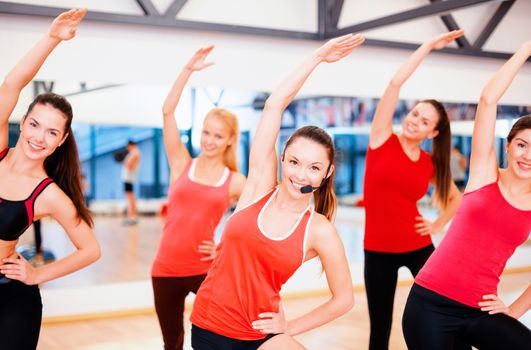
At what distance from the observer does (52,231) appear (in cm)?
825

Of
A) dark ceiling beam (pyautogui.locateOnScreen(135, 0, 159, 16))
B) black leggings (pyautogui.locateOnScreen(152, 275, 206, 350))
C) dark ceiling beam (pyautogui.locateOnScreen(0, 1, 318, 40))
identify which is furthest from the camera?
dark ceiling beam (pyautogui.locateOnScreen(135, 0, 159, 16))

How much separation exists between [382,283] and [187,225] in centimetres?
113

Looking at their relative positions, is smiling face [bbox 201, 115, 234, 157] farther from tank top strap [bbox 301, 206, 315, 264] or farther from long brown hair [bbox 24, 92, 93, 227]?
tank top strap [bbox 301, 206, 315, 264]

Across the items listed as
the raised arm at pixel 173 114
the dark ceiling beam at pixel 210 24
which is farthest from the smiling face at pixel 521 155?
the dark ceiling beam at pixel 210 24

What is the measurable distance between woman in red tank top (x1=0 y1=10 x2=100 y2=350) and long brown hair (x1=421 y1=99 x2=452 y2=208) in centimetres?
207

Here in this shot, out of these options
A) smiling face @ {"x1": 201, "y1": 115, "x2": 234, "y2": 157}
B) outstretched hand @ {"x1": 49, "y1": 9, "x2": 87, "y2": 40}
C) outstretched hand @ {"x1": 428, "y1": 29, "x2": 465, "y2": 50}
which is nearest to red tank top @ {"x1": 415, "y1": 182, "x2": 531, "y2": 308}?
outstretched hand @ {"x1": 428, "y1": 29, "x2": 465, "y2": 50}

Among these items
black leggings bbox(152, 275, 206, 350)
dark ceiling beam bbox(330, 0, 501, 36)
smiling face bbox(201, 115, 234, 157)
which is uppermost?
dark ceiling beam bbox(330, 0, 501, 36)

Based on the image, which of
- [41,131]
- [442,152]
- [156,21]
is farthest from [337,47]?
[156,21]

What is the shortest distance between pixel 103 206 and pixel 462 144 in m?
6.48

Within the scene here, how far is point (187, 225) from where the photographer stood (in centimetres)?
318

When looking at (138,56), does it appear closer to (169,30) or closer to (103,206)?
(169,30)

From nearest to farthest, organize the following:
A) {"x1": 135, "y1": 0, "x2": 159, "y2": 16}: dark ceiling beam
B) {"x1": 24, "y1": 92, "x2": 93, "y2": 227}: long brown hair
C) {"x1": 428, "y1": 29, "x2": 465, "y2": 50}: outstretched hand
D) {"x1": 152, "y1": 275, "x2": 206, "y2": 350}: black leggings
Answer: {"x1": 24, "y1": 92, "x2": 93, "y2": 227}: long brown hair, {"x1": 428, "y1": 29, "x2": 465, "y2": 50}: outstretched hand, {"x1": 152, "y1": 275, "x2": 206, "y2": 350}: black leggings, {"x1": 135, "y1": 0, "x2": 159, "y2": 16}: dark ceiling beam

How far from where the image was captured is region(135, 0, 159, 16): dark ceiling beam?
5078 millimetres

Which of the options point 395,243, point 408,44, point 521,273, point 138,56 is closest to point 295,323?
point 395,243
